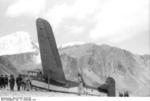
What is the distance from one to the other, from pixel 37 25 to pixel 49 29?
1810mm

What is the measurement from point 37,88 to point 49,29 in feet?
27.2

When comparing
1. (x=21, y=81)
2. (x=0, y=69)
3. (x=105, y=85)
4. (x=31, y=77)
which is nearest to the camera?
(x=21, y=81)

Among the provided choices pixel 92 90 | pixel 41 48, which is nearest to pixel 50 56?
pixel 41 48

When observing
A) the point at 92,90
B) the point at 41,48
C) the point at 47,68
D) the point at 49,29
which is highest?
the point at 49,29

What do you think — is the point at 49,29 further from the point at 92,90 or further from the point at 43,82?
the point at 92,90

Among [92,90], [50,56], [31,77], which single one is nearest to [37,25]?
[50,56]

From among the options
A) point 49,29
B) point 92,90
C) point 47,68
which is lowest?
point 92,90

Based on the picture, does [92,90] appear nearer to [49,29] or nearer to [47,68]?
[47,68]

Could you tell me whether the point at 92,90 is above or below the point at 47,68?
below

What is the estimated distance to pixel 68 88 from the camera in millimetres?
41938

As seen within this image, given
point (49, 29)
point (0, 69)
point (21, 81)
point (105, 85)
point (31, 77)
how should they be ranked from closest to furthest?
1. point (21, 81)
2. point (31, 77)
3. point (49, 29)
4. point (105, 85)
5. point (0, 69)

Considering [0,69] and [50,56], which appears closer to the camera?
[50,56]

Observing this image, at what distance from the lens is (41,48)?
4197 centimetres

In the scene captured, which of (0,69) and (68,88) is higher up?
(0,69)
